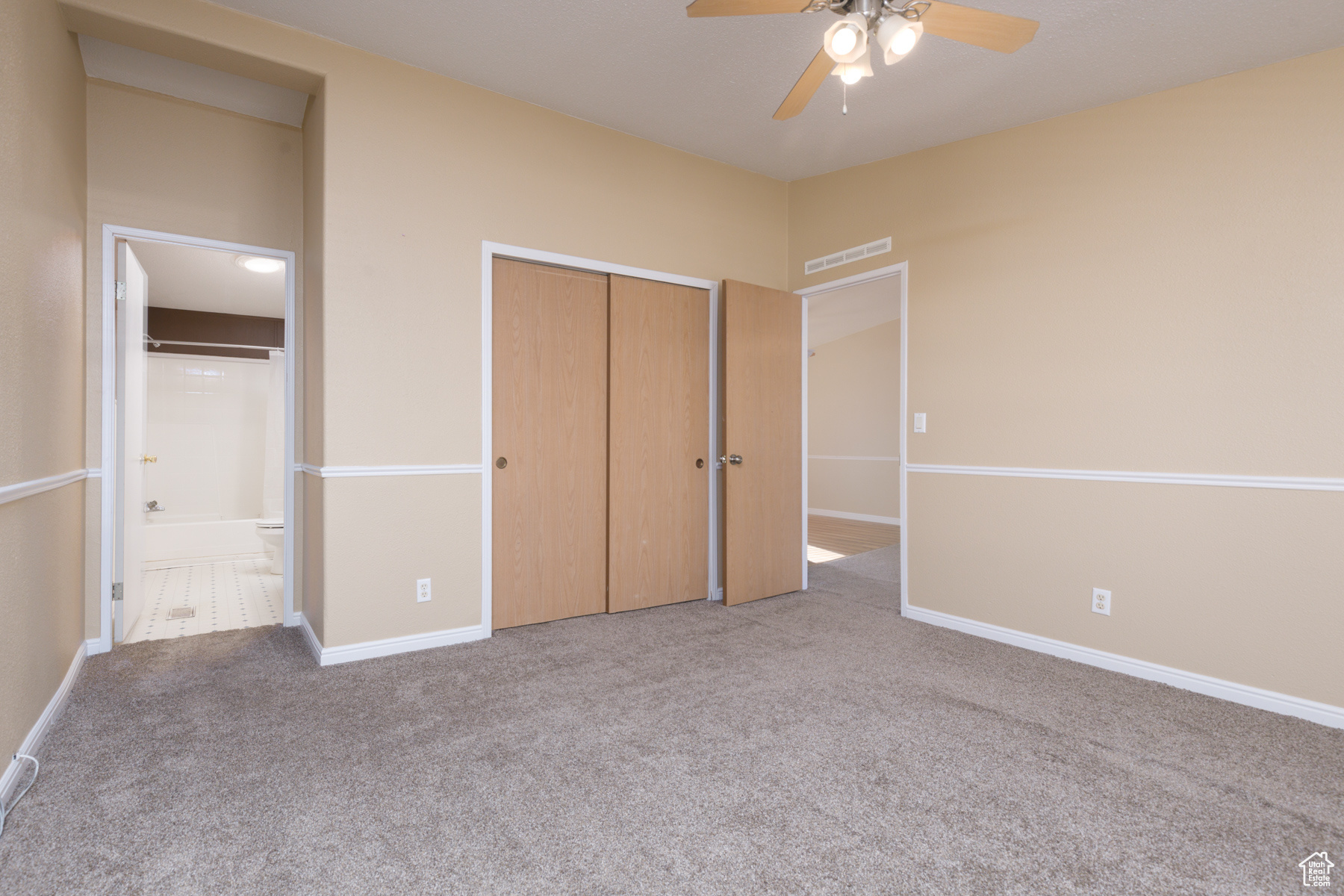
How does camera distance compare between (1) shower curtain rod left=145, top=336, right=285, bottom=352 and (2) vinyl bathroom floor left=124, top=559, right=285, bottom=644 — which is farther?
(1) shower curtain rod left=145, top=336, right=285, bottom=352

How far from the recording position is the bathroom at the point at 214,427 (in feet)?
15.7

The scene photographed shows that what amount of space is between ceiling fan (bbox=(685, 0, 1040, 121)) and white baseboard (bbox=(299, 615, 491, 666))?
2731mm

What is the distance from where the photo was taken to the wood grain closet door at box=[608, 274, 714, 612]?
140 inches

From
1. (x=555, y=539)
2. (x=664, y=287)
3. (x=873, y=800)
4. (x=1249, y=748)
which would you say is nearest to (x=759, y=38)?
(x=664, y=287)

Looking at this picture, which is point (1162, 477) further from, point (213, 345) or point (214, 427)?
point (214, 427)

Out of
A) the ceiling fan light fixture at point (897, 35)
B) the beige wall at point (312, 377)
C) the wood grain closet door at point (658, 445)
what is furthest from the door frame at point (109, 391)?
the ceiling fan light fixture at point (897, 35)

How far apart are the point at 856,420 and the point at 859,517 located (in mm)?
1265

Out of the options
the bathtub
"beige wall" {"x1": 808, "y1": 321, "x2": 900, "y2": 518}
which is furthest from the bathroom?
"beige wall" {"x1": 808, "y1": 321, "x2": 900, "y2": 518}

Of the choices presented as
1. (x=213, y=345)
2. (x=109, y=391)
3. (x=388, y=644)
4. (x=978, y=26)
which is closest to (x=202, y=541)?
(x=213, y=345)

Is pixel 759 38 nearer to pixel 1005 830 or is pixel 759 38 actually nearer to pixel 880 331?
pixel 1005 830

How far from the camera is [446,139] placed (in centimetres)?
302

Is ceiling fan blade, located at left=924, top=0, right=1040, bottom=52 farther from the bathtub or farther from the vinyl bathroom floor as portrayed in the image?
the bathtub

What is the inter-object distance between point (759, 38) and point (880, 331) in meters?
5.87

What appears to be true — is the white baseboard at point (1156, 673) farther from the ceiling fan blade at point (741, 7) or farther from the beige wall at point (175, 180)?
the beige wall at point (175, 180)
